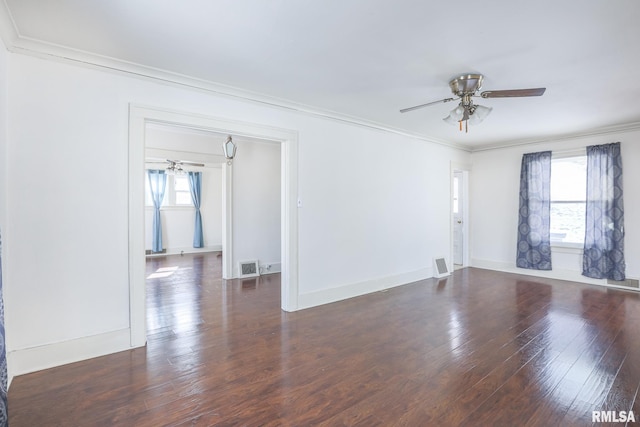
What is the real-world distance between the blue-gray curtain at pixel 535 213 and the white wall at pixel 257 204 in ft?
15.6

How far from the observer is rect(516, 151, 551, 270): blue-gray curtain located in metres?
5.49

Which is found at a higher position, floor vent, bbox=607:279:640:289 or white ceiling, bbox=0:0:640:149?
white ceiling, bbox=0:0:640:149

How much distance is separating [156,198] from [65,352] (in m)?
6.37

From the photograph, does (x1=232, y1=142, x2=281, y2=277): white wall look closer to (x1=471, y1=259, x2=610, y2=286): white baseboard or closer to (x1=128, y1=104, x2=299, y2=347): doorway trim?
(x1=128, y1=104, x2=299, y2=347): doorway trim

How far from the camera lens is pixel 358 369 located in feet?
7.86

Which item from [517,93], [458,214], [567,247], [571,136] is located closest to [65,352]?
[517,93]

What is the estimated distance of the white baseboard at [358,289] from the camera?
3.88 meters

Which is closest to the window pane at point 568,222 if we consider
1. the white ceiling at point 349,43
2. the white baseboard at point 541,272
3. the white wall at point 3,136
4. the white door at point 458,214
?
the white baseboard at point 541,272

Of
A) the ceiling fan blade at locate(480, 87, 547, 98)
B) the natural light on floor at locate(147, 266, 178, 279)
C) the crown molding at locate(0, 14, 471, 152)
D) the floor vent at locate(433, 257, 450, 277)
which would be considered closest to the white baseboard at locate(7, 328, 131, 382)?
the crown molding at locate(0, 14, 471, 152)

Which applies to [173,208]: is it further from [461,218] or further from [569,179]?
[569,179]

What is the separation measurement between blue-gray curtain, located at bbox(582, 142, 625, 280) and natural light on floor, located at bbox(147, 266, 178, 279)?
7.46m

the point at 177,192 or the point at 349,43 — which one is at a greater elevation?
the point at 349,43

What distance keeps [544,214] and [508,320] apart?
311 cm

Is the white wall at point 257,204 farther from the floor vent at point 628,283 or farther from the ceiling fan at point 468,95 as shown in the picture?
the floor vent at point 628,283
